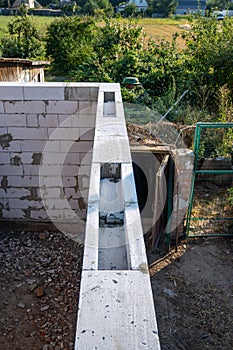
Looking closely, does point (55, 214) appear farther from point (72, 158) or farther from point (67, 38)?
point (67, 38)

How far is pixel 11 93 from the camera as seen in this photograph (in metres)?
4.57

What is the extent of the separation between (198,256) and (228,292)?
0.70 metres

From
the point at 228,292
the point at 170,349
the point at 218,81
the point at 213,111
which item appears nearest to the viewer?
the point at 170,349

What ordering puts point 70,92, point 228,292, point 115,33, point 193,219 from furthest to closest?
1. point 115,33
2. point 193,219
3. point 70,92
4. point 228,292

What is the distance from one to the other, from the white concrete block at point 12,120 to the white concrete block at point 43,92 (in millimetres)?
281

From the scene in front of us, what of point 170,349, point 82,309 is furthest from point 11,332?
point 82,309

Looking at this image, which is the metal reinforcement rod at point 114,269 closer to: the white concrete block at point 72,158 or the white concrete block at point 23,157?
the white concrete block at point 72,158

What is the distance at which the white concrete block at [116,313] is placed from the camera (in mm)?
1075

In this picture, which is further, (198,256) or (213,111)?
(213,111)

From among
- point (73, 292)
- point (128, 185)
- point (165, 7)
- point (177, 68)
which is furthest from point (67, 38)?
point (165, 7)

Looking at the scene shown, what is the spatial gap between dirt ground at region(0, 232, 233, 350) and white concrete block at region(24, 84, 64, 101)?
2.00 m

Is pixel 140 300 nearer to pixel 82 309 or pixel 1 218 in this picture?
pixel 82 309

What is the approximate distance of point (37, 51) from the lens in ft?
58.6

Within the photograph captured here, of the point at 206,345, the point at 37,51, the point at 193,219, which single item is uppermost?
the point at 37,51
